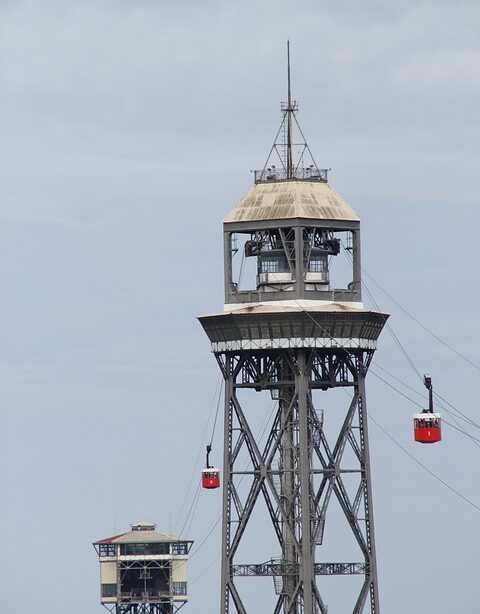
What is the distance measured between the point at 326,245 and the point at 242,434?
13320mm

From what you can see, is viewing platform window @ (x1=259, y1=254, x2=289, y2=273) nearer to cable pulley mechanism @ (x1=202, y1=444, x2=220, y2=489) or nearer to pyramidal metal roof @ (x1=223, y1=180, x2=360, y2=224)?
pyramidal metal roof @ (x1=223, y1=180, x2=360, y2=224)

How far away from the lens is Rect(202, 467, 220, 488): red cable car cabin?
602ft

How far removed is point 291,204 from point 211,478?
18.7 metres

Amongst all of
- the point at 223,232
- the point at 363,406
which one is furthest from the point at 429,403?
the point at 223,232

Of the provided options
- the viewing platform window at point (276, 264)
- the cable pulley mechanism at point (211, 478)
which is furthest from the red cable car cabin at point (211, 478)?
the viewing platform window at point (276, 264)

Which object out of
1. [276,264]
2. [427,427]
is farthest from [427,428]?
[276,264]

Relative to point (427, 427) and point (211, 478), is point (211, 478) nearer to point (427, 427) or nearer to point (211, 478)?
point (211, 478)

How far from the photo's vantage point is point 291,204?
180m

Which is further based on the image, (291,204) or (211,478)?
(211,478)

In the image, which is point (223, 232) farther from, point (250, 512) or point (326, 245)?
point (250, 512)

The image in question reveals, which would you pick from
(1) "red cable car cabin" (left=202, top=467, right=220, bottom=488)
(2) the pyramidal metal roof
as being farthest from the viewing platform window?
(1) "red cable car cabin" (left=202, top=467, right=220, bottom=488)

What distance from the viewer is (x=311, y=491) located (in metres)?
180

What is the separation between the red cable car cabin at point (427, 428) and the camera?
572ft

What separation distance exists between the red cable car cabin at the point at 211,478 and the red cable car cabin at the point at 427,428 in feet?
51.2
